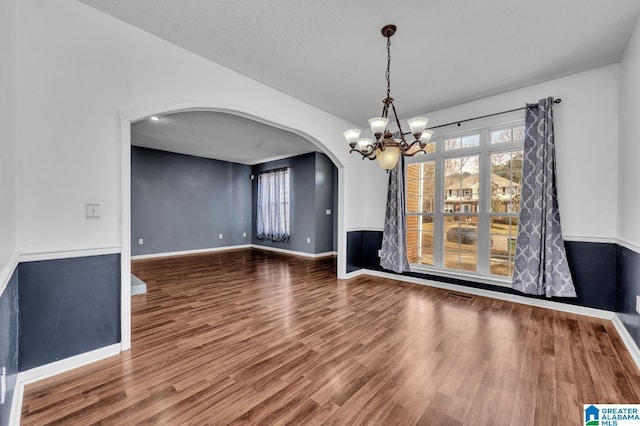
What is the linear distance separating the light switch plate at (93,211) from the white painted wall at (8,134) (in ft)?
1.33

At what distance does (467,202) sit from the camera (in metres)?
3.95

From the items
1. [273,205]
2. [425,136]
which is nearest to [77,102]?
[425,136]

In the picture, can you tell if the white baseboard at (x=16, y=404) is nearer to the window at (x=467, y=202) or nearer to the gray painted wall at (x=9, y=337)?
the gray painted wall at (x=9, y=337)

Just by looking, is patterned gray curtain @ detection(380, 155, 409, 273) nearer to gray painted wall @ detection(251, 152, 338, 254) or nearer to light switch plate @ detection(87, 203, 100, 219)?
gray painted wall @ detection(251, 152, 338, 254)

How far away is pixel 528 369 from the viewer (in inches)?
79.5

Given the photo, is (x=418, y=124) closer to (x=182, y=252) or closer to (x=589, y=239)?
(x=589, y=239)

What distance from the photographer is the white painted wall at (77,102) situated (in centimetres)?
186

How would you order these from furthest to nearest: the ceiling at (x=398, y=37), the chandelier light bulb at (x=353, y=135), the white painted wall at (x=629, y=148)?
the chandelier light bulb at (x=353, y=135), the white painted wall at (x=629, y=148), the ceiling at (x=398, y=37)

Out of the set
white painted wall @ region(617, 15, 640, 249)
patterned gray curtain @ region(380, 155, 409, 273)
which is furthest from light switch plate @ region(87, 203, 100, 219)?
white painted wall @ region(617, 15, 640, 249)

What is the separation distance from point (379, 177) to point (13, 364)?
15.6 feet

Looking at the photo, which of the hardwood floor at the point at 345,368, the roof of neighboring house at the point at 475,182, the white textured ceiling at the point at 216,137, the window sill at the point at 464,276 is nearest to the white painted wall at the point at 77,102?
the hardwood floor at the point at 345,368

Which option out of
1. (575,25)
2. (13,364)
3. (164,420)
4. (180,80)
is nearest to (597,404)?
(164,420)

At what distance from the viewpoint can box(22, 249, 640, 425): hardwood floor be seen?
5.19 feet

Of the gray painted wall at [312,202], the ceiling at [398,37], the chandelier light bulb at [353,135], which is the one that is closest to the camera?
the ceiling at [398,37]
